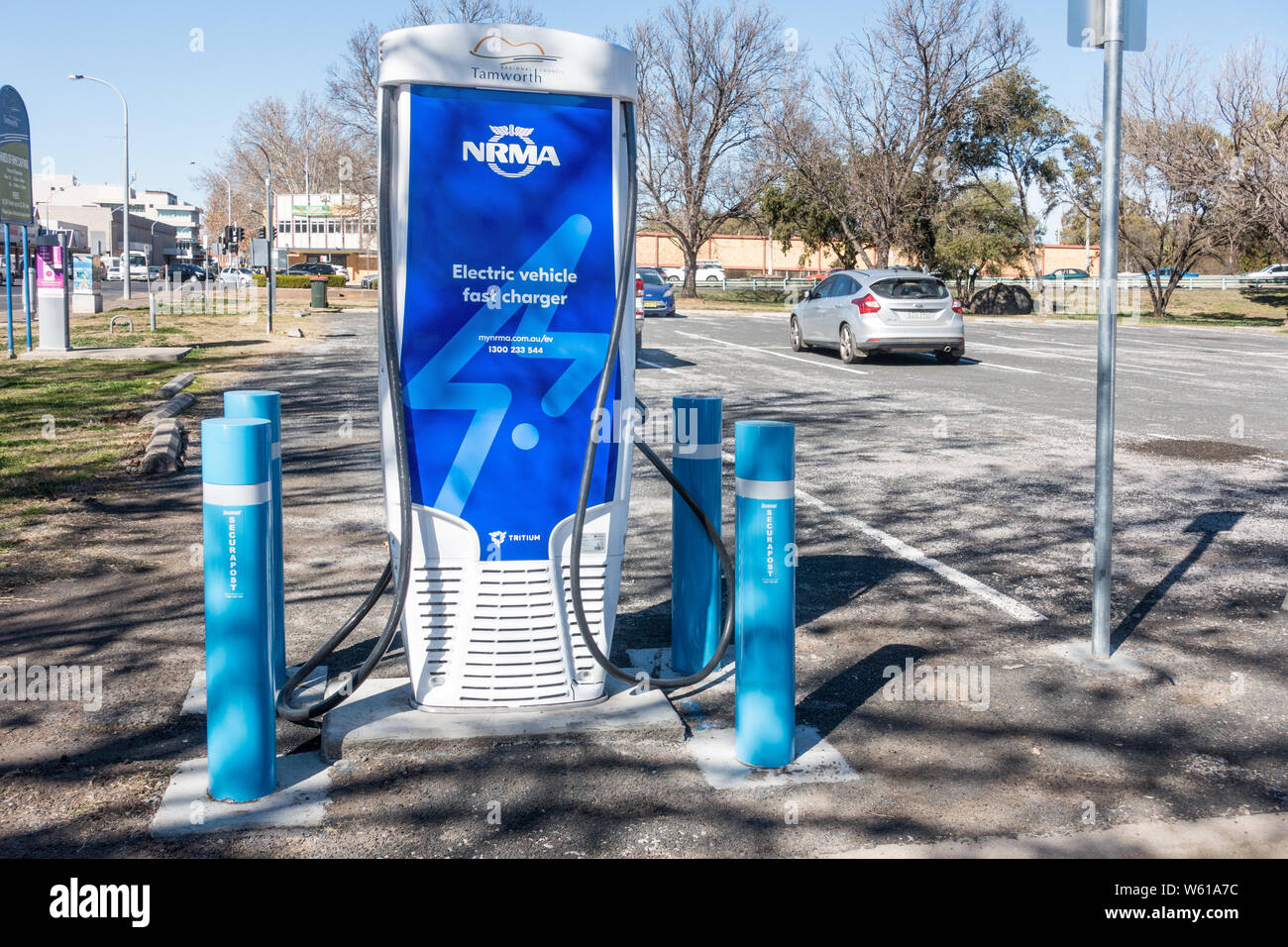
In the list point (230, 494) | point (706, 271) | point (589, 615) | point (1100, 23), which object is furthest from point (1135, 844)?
point (706, 271)

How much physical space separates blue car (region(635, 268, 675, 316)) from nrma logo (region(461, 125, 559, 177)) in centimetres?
2753

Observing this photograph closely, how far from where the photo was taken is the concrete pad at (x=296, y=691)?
438 cm

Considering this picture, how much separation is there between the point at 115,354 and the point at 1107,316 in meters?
17.1

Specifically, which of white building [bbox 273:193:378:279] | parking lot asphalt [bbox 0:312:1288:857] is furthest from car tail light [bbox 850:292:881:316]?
white building [bbox 273:193:378:279]

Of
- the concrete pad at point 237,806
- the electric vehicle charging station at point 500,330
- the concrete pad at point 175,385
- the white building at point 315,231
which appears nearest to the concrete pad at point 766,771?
the electric vehicle charging station at point 500,330

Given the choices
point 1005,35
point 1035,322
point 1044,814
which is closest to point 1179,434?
point 1044,814

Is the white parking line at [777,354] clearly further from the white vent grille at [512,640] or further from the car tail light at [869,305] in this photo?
the white vent grille at [512,640]

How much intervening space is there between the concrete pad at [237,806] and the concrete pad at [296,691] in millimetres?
503

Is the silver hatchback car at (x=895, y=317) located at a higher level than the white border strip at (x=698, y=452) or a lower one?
higher

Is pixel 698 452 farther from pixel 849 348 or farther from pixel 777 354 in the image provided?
pixel 777 354

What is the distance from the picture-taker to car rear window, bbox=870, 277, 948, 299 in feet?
62.4

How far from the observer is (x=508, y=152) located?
13.4ft

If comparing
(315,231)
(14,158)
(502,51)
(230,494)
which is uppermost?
(315,231)
